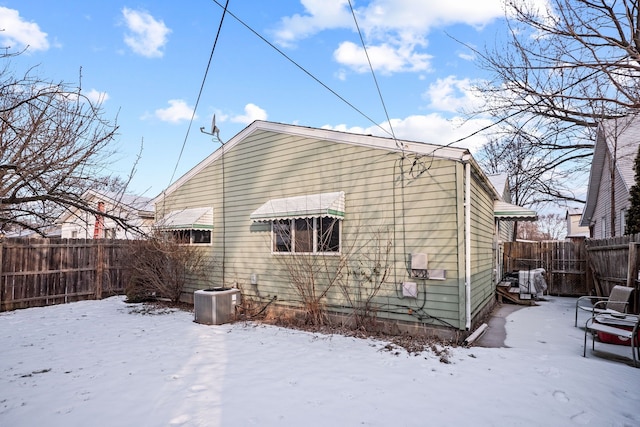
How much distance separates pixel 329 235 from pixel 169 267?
5424 mm

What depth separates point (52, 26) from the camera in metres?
5.59

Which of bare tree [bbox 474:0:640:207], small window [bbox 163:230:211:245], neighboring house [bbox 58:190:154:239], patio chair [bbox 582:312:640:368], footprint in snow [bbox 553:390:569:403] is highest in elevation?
bare tree [bbox 474:0:640:207]

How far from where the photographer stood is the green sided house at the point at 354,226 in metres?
6.46

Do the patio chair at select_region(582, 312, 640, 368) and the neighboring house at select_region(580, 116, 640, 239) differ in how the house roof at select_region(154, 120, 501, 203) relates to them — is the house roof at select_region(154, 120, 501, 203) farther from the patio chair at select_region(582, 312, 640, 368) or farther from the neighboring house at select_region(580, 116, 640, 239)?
the neighboring house at select_region(580, 116, 640, 239)

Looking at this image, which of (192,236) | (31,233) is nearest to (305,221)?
(192,236)

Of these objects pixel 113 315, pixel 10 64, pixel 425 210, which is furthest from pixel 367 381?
pixel 113 315

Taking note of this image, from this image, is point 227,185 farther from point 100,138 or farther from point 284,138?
point 100,138

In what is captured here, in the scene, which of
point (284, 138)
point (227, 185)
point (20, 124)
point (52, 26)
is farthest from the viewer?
point (227, 185)

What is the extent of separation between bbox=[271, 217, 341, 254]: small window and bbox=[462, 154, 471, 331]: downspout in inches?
102

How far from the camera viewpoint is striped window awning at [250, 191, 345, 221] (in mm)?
7383

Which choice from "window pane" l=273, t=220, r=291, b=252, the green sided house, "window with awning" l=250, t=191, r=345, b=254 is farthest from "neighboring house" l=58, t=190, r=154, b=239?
"window pane" l=273, t=220, r=291, b=252

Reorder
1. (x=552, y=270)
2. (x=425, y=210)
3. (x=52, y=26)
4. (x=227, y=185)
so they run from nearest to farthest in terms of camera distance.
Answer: (x=52, y=26) < (x=425, y=210) < (x=227, y=185) < (x=552, y=270)

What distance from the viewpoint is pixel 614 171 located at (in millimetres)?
14000

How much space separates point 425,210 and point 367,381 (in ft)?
11.0
